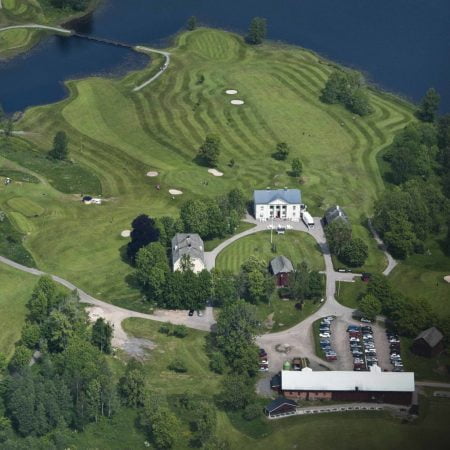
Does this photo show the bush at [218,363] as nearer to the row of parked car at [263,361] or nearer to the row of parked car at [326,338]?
the row of parked car at [263,361]

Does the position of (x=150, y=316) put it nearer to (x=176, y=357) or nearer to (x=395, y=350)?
(x=176, y=357)

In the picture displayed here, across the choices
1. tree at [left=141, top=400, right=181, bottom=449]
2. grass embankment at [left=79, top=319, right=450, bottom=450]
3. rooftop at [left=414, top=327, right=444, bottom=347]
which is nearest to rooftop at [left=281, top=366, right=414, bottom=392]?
grass embankment at [left=79, top=319, right=450, bottom=450]

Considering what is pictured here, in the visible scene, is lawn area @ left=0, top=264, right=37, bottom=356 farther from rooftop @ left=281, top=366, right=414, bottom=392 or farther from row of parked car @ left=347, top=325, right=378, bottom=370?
row of parked car @ left=347, top=325, right=378, bottom=370

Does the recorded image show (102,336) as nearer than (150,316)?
Yes

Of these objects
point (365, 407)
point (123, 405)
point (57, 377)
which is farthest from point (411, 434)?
point (57, 377)

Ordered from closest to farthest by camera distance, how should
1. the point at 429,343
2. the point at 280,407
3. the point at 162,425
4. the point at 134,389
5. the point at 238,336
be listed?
the point at 162,425
the point at 134,389
the point at 280,407
the point at 238,336
the point at 429,343

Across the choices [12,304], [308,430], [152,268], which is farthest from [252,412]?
[12,304]

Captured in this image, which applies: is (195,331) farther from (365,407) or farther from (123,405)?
(365,407)

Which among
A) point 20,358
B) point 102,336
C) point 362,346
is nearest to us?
point 20,358
